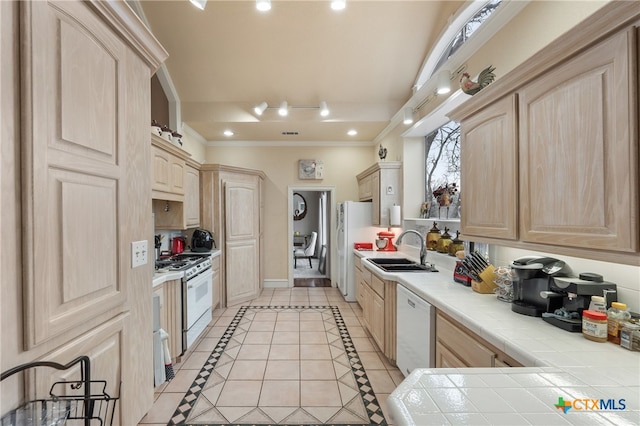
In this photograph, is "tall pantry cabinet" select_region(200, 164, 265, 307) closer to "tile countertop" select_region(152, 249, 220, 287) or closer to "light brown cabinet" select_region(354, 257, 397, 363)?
"tile countertop" select_region(152, 249, 220, 287)

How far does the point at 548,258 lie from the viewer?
1.54 meters

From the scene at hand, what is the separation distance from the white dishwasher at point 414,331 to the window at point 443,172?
1267 mm

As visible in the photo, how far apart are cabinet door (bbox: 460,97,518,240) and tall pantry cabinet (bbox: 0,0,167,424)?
1941 millimetres

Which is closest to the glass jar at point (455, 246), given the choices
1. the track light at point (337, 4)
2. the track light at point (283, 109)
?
the track light at point (337, 4)

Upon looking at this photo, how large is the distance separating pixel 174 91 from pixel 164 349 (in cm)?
336

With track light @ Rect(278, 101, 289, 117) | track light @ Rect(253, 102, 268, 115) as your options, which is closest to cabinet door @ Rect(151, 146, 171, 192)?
track light @ Rect(253, 102, 268, 115)

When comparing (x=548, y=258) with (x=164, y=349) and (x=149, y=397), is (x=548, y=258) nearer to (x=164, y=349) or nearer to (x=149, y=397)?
(x=149, y=397)

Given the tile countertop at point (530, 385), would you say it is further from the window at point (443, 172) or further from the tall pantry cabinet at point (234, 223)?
the tall pantry cabinet at point (234, 223)

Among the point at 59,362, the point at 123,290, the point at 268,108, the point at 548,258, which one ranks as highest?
the point at 268,108

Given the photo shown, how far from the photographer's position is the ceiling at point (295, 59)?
9.78 ft

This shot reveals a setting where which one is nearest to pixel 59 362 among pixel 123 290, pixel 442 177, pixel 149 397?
pixel 123 290

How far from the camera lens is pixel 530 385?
83 cm

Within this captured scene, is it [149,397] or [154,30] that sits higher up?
[154,30]

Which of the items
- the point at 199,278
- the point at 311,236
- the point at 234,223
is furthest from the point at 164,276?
the point at 311,236
